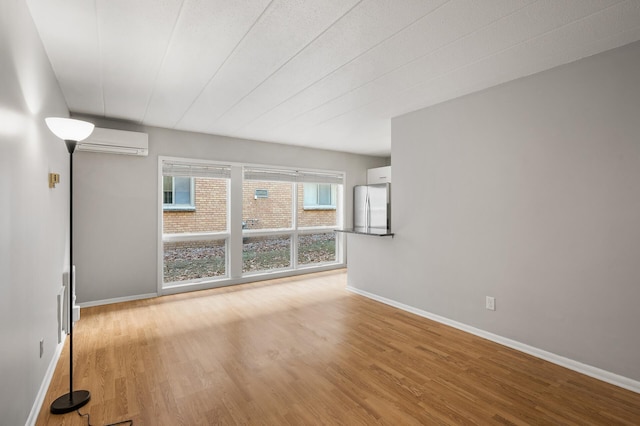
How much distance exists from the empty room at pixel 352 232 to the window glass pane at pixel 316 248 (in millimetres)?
1673

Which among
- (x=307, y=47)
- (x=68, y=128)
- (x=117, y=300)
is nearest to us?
(x=68, y=128)

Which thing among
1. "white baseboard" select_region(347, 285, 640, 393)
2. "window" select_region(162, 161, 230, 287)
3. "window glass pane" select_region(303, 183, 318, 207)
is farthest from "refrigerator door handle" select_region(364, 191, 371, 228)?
"window" select_region(162, 161, 230, 287)

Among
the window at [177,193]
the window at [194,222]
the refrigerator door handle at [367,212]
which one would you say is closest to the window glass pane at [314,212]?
the refrigerator door handle at [367,212]

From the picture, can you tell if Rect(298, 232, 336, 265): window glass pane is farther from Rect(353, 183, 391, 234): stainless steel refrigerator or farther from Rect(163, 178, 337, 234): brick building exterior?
Rect(353, 183, 391, 234): stainless steel refrigerator

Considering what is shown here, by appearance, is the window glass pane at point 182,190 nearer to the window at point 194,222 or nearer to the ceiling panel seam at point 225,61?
the window at point 194,222

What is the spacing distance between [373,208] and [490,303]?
2884 mm

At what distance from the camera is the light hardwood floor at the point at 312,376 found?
78.8 inches

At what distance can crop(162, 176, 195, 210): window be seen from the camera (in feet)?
15.8

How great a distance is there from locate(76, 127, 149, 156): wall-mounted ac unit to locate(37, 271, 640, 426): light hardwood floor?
6.77 ft

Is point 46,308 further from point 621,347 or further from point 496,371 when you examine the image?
point 621,347

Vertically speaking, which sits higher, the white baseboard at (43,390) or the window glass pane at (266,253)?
the window glass pane at (266,253)

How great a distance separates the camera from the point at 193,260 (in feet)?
16.6

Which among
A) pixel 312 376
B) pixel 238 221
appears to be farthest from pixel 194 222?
pixel 312 376

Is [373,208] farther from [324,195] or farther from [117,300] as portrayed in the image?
[117,300]
